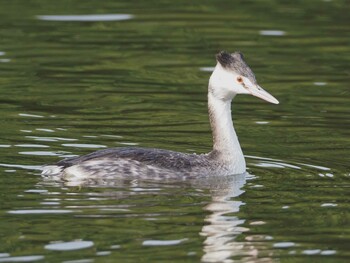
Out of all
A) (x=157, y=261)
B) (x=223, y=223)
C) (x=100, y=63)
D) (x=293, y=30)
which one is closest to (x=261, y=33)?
(x=293, y=30)

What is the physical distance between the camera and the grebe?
42.6ft

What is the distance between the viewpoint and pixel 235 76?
1341 cm

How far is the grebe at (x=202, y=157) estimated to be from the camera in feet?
42.6

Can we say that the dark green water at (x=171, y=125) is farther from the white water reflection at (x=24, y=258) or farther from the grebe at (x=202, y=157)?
the grebe at (x=202, y=157)

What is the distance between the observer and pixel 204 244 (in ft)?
35.7

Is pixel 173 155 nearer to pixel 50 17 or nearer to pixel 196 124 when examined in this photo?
pixel 196 124

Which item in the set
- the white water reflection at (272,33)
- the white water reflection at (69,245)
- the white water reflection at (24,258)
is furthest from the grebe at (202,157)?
the white water reflection at (272,33)

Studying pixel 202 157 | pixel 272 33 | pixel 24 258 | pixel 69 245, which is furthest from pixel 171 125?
pixel 272 33

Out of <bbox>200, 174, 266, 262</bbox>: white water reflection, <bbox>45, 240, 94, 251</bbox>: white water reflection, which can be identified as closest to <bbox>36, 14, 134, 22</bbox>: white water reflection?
<bbox>200, 174, 266, 262</bbox>: white water reflection

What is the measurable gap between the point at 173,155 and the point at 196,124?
117 inches

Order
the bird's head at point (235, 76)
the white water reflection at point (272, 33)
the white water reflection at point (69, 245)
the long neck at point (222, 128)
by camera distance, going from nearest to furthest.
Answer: the white water reflection at point (69, 245), the bird's head at point (235, 76), the long neck at point (222, 128), the white water reflection at point (272, 33)

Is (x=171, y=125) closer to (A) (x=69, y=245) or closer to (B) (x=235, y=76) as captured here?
(B) (x=235, y=76)

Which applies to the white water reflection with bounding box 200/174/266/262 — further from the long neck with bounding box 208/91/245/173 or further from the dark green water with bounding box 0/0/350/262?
the long neck with bounding box 208/91/245/173

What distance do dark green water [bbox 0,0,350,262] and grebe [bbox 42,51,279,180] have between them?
180 mm
